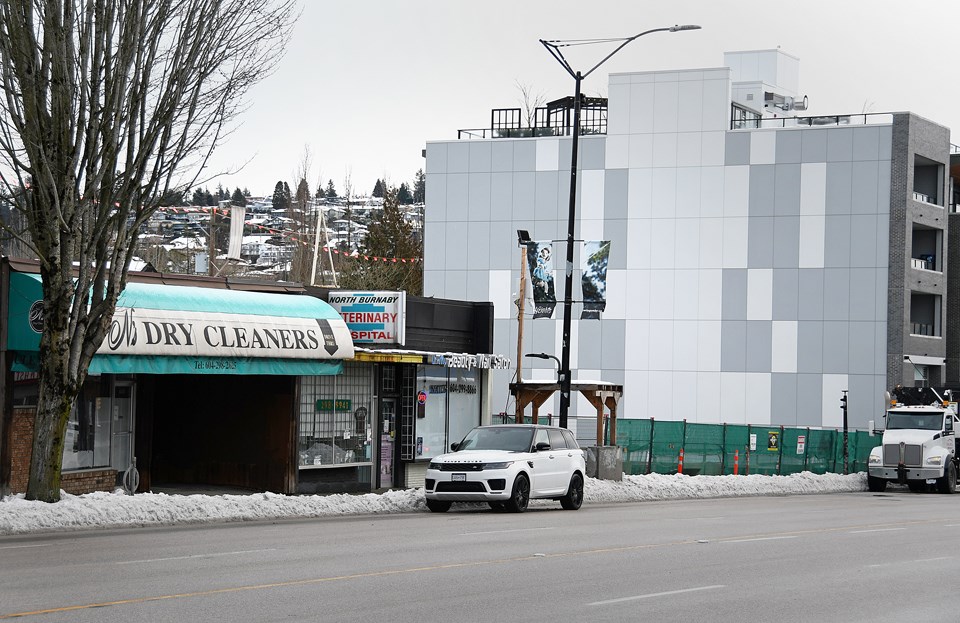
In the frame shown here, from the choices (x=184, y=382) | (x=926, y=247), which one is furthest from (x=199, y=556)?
(x=926, y=247)

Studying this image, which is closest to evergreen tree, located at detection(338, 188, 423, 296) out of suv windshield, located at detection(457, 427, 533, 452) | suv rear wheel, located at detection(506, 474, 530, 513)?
suv windshield, located at detection(457, 427, 533, 452)

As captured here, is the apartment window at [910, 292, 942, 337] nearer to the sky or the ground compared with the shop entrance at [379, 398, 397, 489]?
nearer to the sky

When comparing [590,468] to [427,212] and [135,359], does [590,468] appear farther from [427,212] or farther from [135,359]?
[427,212]

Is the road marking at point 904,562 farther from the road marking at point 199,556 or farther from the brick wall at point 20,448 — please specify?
the brick wall at point 20,448

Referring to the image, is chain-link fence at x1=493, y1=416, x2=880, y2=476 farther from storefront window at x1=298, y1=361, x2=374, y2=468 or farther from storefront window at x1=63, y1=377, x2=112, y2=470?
storefront window at x1=63, y1=377, x2=112, y2=470

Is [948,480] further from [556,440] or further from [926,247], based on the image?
[926,247]

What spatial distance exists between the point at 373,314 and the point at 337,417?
267cm

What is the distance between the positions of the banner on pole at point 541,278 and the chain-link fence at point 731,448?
26.4 ft

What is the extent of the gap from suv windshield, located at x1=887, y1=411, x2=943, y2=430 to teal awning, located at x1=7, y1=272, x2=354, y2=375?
22029 millimetres

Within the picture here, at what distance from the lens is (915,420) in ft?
137

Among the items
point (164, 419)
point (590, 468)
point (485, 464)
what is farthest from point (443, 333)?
point (485, 464)

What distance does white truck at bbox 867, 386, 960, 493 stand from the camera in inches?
1599

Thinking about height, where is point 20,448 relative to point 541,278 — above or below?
below

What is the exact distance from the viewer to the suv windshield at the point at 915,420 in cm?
4156
